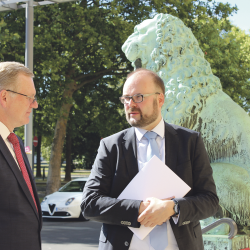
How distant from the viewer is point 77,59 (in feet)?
52.3

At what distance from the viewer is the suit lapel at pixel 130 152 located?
7.60 ft

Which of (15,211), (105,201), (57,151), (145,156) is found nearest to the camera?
(15,211)

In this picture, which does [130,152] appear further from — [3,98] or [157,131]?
[3,98]

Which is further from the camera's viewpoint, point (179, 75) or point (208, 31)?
point (208, 31)

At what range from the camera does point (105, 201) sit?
219 cm

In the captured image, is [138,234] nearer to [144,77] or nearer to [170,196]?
[170,196]

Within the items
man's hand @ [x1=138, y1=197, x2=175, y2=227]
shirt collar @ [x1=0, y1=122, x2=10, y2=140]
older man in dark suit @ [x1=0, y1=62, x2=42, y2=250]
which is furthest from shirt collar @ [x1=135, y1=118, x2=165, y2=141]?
shirt collar @ [x1=0, y1=122, x2=10, y2=140]

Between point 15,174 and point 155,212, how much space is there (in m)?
0.81

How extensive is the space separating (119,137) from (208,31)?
13.6 m

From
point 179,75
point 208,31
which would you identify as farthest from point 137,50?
point 208,31

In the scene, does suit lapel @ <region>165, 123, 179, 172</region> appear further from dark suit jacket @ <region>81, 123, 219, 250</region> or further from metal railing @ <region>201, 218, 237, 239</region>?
metal railing @ <region>201, 218, 237, 239</region>

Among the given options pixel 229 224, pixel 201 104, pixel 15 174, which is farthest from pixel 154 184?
pixel 201 104

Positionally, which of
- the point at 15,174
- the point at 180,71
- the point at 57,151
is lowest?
the point at 57,151

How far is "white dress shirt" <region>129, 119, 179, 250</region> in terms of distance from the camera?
2.23m
